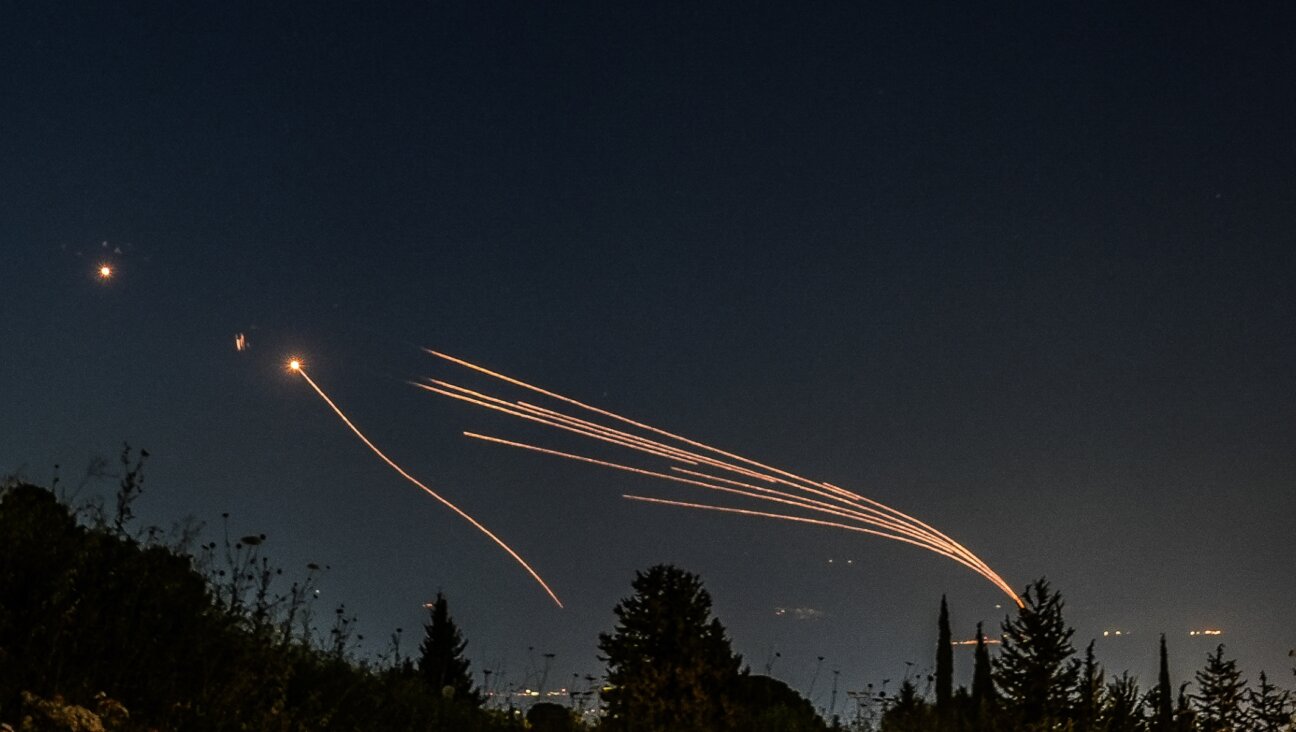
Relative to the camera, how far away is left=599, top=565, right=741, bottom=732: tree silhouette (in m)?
16.6

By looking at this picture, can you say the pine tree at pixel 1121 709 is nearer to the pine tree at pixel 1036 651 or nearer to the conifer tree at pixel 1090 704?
the conifer tree at pixel 1090 704

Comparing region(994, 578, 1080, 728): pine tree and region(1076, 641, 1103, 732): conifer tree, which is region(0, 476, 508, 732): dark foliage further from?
region(994, 578, 1080, 728): pine tree

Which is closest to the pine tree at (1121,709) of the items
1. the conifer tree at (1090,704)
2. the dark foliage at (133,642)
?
the conifer tree at (1090,704)

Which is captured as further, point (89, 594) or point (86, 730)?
point (89, 594)

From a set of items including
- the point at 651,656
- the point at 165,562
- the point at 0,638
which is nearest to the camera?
the point at 0,638

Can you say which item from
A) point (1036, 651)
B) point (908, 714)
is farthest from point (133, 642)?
point (1036, 651)

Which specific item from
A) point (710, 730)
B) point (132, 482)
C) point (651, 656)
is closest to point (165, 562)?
point (132, 482)

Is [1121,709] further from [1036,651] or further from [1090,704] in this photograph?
[1036,651]

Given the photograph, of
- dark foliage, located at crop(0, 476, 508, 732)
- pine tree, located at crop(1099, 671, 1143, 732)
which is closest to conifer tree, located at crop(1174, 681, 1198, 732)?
pine tree, located at crop(1099, 671, 1143, 732)

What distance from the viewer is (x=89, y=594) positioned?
862 centimetres

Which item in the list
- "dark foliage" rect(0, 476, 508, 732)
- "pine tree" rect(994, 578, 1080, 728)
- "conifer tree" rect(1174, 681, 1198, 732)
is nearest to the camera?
"dark foliage" rect(0, 476, 508, 732)

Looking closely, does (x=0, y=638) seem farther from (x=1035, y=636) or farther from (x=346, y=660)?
(x=1035, y=636)

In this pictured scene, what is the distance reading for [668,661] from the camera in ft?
58.7

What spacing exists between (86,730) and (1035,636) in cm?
3224
